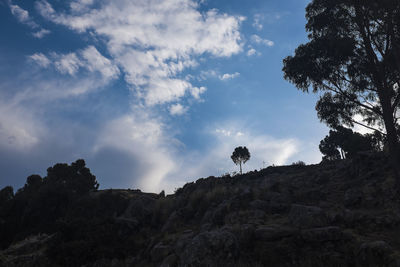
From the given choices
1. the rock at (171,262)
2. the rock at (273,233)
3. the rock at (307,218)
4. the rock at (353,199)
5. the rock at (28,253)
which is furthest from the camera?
the rock at (353,199)

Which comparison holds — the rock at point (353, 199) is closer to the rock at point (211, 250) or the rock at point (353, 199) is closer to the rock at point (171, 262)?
the rock at point (211, 250)

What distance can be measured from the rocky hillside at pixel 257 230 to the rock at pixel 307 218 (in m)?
0.03

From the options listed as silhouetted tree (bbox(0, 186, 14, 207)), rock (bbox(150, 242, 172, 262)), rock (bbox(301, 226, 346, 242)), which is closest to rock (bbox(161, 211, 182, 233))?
rock (bbox(150, 242, 172, 262))

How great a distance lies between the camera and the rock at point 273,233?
354 inches

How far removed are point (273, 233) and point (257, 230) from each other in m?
0.60

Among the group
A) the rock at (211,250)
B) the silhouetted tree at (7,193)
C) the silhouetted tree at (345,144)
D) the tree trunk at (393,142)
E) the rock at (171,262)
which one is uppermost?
the silhouetted tree at (345,144)

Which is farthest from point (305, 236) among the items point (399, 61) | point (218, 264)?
point (399, 61)

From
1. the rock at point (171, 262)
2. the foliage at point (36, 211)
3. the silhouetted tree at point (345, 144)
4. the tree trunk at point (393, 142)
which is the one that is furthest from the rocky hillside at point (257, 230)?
the silhouetted tree at point (345, 144)

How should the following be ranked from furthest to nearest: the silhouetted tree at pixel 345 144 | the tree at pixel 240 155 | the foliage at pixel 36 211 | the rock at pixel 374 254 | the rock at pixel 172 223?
the tree at pixel 240 155 → the silhouetted tree at pixel 345 144 → the foliage at pixel 36 211 → the rock at pixel 172 223 → the rock at pixel 374 254

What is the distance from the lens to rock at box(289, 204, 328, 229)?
9.46 metres

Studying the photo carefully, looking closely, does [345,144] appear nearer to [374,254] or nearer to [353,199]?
[353,199]

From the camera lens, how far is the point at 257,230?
9.44m

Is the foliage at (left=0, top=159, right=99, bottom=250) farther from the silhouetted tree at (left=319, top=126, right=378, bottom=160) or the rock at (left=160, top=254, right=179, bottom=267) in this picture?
the silhouetted tree at (left=319, top=126, right=378, bottom=160)

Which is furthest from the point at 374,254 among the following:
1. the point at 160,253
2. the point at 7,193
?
the point at 7,193
